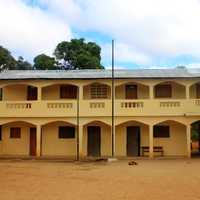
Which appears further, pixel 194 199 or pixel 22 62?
pixel 22 62

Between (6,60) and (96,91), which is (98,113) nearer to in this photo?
(96,91)

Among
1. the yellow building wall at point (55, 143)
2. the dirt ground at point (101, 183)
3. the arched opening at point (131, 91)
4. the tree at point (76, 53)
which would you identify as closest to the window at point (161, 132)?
the arched opening at point (131, 91)

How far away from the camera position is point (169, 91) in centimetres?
2908

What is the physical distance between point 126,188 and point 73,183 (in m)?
2.22

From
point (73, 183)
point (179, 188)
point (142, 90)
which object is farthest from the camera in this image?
point (142, 90)

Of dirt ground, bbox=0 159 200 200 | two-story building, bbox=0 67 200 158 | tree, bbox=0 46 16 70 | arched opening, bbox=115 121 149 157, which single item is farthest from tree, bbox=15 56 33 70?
dirt ground, bbox=0 159 200 200

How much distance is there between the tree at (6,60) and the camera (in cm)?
4491

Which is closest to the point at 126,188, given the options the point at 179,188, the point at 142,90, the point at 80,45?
the point at 179,188

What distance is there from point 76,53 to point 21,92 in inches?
608

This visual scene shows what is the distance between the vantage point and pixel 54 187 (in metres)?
14.4

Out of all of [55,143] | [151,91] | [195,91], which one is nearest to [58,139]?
[55,143]

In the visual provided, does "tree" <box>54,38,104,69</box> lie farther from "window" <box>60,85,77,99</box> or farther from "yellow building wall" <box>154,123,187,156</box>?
"yellow building wall" <box>154,123,187,156</box>

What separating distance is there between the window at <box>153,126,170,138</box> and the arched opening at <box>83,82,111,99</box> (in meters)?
3.82

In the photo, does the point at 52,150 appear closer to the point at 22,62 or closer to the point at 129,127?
the point at 129,127
